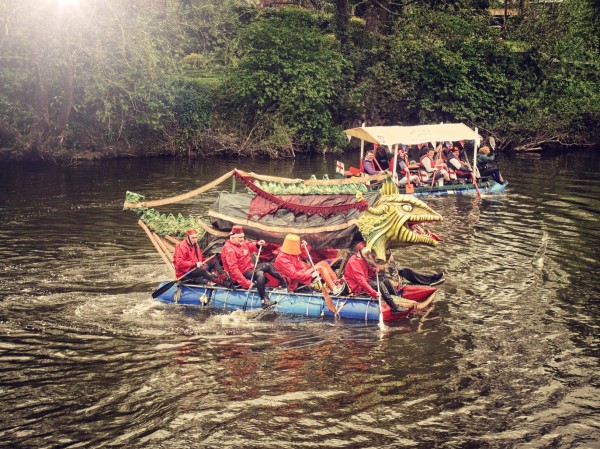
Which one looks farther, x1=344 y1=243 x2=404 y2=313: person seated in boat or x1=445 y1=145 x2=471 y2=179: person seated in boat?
x1=445 y1=145 x2=471 y2=179: person seated in boat

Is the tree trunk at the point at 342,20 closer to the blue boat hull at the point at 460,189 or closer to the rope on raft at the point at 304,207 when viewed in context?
the blue boat hull at the point at 460,189

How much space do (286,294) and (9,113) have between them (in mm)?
25544

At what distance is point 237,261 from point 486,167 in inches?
768

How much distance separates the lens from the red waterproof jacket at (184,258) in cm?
1827

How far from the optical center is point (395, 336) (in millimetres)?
16859

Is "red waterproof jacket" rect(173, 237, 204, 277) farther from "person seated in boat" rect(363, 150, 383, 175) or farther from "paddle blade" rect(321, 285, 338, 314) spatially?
"person seated in boat" rect(363, 150, 383, 175)

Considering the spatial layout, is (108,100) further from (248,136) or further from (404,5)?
(404,5)

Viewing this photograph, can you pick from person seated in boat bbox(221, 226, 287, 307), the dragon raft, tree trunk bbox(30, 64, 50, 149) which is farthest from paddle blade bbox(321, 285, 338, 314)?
tree trunk bbox(30, 64, 50, 149)

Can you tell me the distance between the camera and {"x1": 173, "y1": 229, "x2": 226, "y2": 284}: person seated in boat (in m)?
18.3

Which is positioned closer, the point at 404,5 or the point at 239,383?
the point at 239,383

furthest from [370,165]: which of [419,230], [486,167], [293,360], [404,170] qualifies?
[293,360]

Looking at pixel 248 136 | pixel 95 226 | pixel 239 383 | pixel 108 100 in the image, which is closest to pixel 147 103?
pixel 108 100

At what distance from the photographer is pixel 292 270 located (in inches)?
709

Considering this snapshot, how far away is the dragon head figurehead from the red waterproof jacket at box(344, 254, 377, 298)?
1.28 ft
